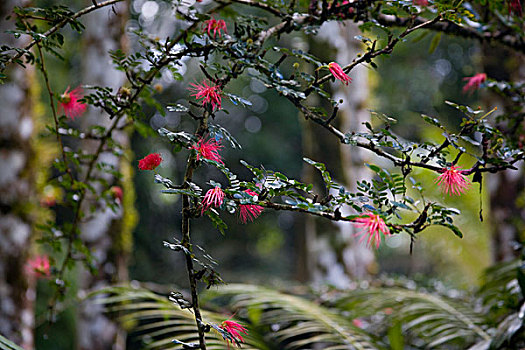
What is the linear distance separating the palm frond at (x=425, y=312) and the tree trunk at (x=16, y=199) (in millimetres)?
766

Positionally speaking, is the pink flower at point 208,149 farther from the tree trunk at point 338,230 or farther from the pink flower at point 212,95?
the tree trunk at point 338,230

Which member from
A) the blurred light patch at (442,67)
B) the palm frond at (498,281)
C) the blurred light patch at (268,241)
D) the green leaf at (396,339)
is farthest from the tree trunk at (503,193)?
the blurred light patch at (442,67)

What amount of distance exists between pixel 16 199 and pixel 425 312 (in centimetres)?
102

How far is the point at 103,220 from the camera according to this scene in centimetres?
150

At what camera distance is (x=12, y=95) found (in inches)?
45.9

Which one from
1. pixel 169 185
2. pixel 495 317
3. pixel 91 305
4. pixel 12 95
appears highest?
pixel 12 95

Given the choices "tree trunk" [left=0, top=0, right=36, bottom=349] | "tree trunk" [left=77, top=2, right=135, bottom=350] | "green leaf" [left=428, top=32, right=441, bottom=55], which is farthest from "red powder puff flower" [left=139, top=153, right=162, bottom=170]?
"tree trunk" [left=77, top=2, right=135, bottom=350]

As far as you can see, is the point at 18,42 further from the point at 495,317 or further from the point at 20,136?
the point at 495,317

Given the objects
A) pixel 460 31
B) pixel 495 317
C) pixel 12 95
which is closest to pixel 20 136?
pixel 12 95

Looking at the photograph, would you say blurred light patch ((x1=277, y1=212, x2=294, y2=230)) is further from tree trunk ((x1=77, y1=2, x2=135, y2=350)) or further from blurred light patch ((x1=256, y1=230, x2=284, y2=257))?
tree trunk ((x1=77, y1=2, x2=135, y2=350))

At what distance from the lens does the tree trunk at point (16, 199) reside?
1096mm

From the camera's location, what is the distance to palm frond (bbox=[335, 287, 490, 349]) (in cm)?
104

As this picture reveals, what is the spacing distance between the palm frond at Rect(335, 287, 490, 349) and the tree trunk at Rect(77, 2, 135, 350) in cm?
70

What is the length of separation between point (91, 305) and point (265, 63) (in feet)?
3.68
